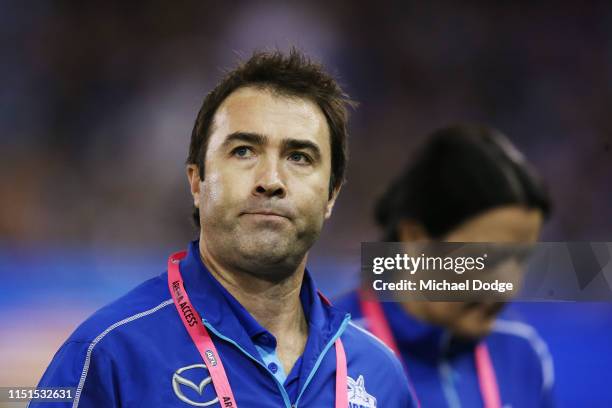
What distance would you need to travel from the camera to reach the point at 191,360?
5.60ft

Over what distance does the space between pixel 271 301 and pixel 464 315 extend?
1327 millimetres

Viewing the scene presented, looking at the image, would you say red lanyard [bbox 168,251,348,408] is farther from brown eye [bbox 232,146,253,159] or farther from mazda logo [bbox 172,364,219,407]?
brown eye [bbox 232,146,253,159]

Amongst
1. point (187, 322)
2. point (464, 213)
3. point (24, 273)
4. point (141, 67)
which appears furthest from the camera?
point (141, 67)

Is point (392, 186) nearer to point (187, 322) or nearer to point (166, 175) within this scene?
point (166, 175)

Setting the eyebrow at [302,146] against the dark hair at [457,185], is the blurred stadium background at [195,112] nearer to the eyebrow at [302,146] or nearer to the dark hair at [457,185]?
the dark hair at [457,185]

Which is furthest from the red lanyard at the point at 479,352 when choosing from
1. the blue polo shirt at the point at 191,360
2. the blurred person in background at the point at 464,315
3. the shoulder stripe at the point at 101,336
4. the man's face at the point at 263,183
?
the shoulder stripe at the point at 101,336

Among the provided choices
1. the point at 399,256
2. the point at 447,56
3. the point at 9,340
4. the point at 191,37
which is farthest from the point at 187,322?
the point at 447,56

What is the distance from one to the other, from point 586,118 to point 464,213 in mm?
887

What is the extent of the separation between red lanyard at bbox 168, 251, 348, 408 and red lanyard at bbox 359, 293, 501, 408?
0.95 m

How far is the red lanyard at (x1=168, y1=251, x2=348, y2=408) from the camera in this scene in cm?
169

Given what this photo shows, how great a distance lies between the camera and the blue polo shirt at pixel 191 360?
1610 millimetres

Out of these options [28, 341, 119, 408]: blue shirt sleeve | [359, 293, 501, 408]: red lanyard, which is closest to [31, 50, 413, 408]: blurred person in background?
[28, 341, 119, 408]: blue shirt sleeve

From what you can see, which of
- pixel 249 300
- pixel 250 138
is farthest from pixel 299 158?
pixel 249 300

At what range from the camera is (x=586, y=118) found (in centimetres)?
340
